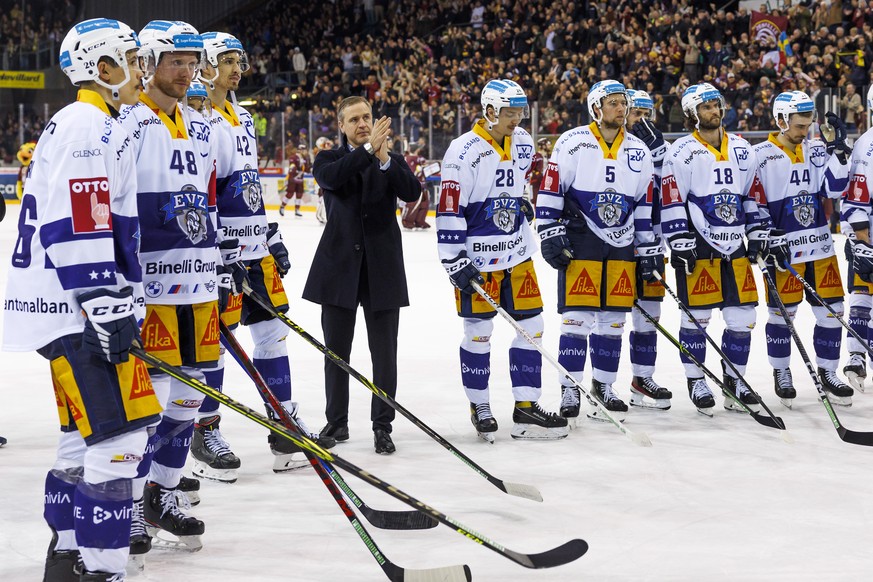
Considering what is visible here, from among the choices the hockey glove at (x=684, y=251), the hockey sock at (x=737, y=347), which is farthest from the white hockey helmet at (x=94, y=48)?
the hockey sock at (x=737, y=347)

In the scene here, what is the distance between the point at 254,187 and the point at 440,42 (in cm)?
1922

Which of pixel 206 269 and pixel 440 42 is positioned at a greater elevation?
pixel 440 42

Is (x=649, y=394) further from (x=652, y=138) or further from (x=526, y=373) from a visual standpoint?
(x=652, y=138)

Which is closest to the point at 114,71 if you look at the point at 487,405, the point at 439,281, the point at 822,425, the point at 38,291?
the point at 38,291

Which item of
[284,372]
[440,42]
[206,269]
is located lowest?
[284,372]

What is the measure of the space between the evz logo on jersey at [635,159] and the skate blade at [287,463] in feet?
6.54

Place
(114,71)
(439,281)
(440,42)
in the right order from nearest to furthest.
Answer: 1. (114,71)
2. (439,281)
3. (440,42)

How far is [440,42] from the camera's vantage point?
22906 millimetres

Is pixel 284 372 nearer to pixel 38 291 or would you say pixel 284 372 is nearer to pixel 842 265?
pixel 38 291

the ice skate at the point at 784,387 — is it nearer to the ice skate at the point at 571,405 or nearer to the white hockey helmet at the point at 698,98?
the ice skate at the point at 571,405

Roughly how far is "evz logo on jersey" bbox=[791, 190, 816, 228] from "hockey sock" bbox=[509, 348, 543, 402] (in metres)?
1.62

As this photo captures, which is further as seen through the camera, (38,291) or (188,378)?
(188,378)

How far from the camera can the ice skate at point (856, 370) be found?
5.69 metres

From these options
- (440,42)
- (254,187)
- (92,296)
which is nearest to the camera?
(92,296)
